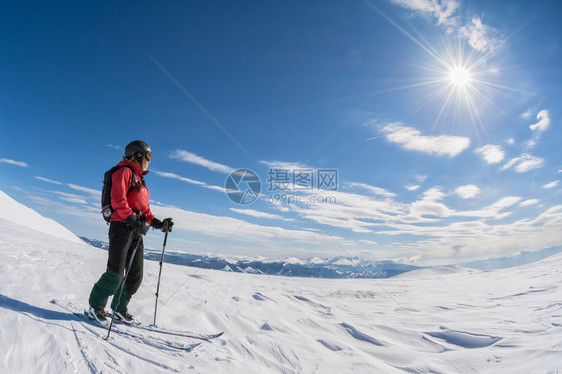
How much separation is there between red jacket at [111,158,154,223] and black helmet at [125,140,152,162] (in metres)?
0.15

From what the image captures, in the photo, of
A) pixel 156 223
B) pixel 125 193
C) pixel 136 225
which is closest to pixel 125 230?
pixel 136 225

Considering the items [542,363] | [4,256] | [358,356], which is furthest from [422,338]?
[4,256]

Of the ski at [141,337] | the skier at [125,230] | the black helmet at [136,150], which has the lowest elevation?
the ski at [141,337]

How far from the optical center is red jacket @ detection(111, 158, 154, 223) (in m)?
3.52

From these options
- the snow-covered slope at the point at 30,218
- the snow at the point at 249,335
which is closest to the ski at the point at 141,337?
the snow at the point at 249,335

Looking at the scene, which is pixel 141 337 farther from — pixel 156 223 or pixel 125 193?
pixel 125 193

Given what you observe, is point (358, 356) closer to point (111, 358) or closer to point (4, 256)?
point (111, 358)

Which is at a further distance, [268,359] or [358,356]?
[358,356]

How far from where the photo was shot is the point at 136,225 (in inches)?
142

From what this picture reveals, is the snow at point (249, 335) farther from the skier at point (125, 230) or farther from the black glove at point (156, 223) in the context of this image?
the black glove at point (156, 223)

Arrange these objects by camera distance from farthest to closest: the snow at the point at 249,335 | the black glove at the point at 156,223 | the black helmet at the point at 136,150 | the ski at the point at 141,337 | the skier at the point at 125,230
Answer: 1. the black glove at the point at 156,223
2. the black helmet at the point at 136,150
3. the skier at the point at 125,230
4. the ski at the point at 141,337
5. the snow at the point at 249,335

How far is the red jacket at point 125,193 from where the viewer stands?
352cm

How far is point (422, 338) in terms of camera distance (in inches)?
194

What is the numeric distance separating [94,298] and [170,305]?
1.63 meters
